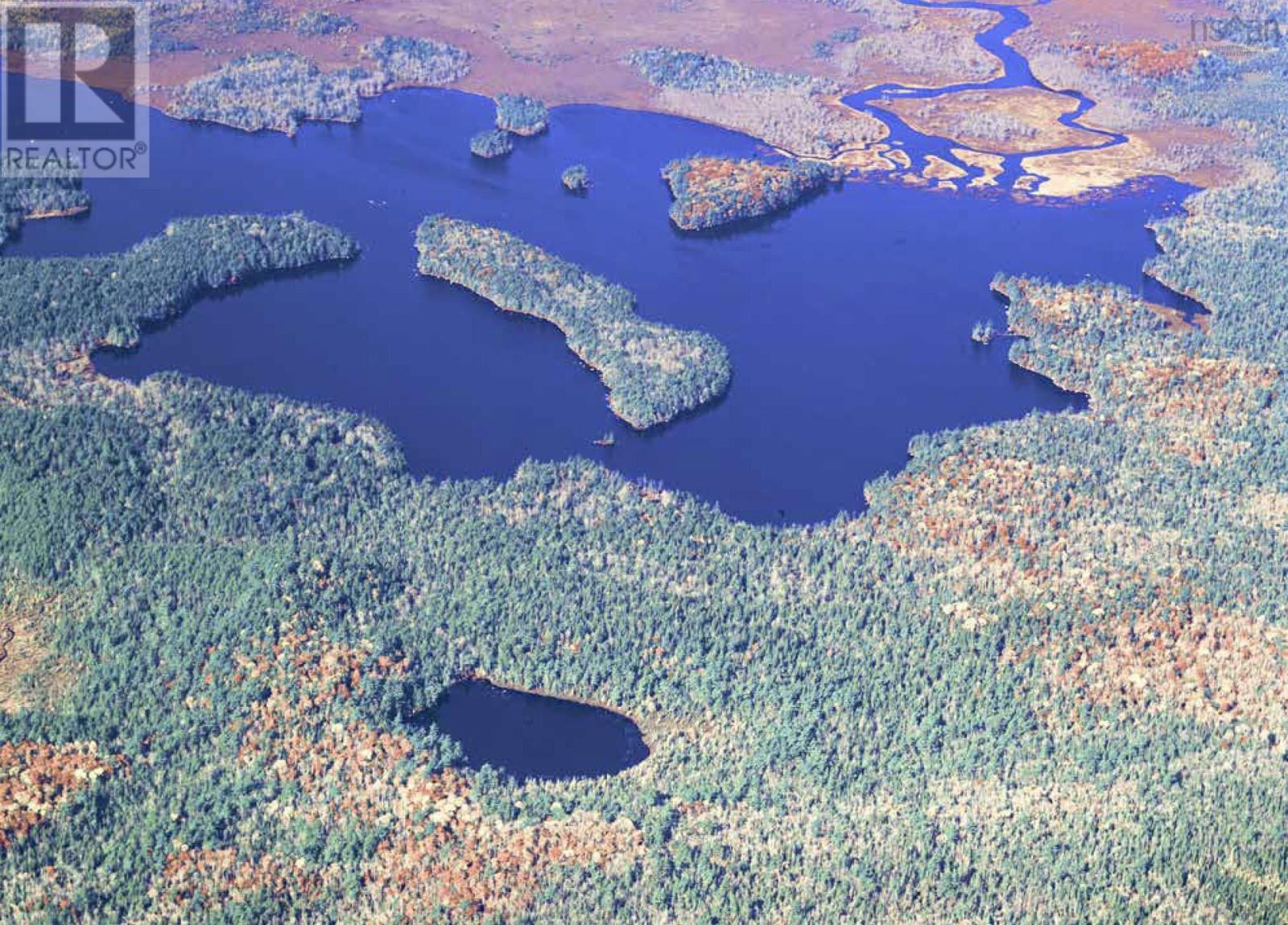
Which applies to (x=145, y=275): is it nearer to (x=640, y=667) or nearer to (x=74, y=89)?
(x=74, y=89)

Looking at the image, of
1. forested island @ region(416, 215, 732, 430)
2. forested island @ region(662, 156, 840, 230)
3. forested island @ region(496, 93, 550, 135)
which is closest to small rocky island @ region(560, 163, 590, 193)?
forested island @ region(662, 156, 840, 230)

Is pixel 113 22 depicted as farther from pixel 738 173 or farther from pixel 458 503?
pixel 458 503

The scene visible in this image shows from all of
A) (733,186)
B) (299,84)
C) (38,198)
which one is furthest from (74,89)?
(733,186)

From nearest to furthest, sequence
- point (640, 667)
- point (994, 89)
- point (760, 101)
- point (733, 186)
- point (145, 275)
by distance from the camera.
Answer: point (640, 667), point (145, 275), point (733, 186), point (760, 101), point (994, 89)

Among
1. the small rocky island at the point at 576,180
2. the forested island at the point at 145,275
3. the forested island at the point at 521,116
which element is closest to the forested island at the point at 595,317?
the forested island at the point at 145,275

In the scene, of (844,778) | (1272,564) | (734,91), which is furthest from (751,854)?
(734,91)

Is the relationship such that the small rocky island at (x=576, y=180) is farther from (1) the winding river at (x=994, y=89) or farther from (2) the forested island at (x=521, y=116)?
(1) the winding river at (x=994, y=89)
